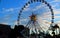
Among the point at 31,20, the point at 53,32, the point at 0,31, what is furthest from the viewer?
the point at 53,32

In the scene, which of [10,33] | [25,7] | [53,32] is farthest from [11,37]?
[25,7]

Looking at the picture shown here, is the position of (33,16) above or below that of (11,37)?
above

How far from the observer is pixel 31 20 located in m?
53.8

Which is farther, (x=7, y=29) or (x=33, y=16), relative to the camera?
(x=7, y=29)

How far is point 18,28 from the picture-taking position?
303ft

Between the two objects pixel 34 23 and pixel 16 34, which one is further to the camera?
pixel 16 34

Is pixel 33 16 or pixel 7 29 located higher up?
pixel 33 16

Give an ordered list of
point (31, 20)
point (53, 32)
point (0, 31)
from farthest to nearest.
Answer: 1. point (53, 32)
2. point (0, 31)
3. point (31, 20)

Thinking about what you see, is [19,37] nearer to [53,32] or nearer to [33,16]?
[53,32]

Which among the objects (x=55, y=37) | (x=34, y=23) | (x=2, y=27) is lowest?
(x=55, y=37)

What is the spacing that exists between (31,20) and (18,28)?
38.8 metres

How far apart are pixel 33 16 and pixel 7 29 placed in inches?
1298

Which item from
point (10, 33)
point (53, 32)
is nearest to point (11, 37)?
point (10, 33)

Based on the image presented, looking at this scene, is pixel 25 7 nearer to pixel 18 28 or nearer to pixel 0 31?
pixel 0 31
